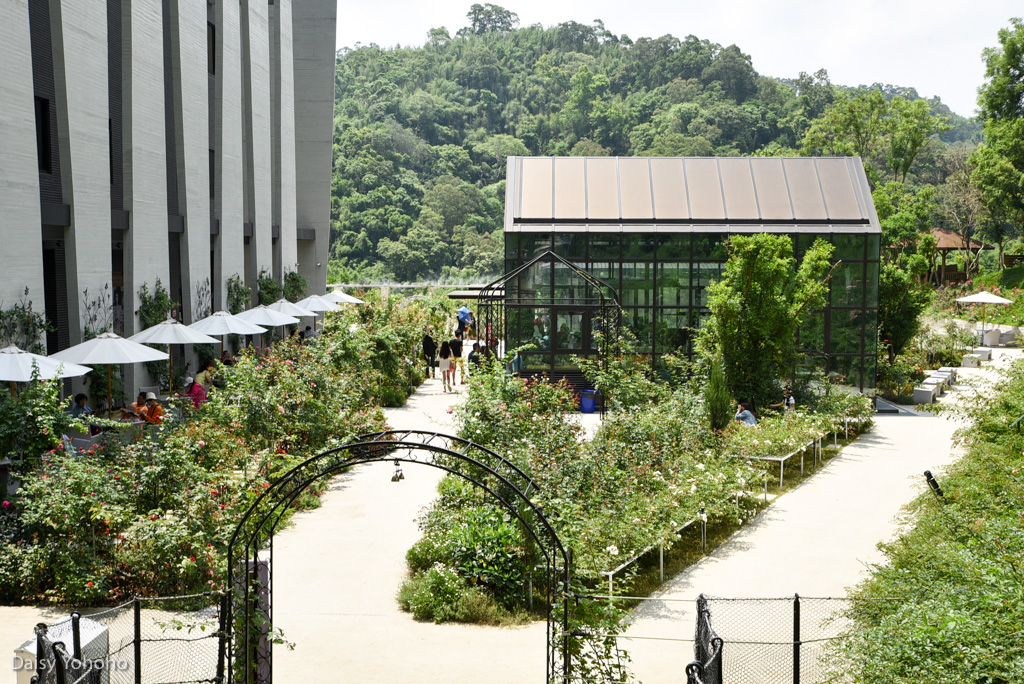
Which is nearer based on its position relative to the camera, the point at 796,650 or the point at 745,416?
the point at 796,650

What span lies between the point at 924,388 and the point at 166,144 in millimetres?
19398

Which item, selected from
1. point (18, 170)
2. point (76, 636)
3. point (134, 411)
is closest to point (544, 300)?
point (134, 411)

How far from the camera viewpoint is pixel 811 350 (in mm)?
22469

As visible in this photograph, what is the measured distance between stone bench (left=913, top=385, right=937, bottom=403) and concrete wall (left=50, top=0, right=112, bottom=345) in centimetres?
1907

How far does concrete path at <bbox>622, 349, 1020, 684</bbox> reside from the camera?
372 inches

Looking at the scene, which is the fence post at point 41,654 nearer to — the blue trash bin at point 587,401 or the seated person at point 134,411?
the seated person at point 134,411

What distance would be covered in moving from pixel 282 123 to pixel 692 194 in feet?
44.1

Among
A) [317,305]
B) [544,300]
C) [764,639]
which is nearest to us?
[764,639]

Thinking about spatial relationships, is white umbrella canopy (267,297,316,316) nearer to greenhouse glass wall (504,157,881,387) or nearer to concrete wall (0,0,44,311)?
greenhouse glass wall (504,157,881,387)

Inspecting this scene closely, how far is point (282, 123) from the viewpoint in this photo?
29547 millimetres

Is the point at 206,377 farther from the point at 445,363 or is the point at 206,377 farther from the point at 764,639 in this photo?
the point at 764,639

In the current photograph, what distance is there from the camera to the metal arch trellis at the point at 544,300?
21469 millimetres

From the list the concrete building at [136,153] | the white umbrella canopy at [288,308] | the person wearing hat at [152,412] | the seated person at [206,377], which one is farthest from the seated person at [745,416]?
the concrete building at [136,153]

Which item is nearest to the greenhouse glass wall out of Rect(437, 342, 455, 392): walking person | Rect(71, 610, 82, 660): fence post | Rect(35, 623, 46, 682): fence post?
Rect(437, 342, 455, 392): walking person
